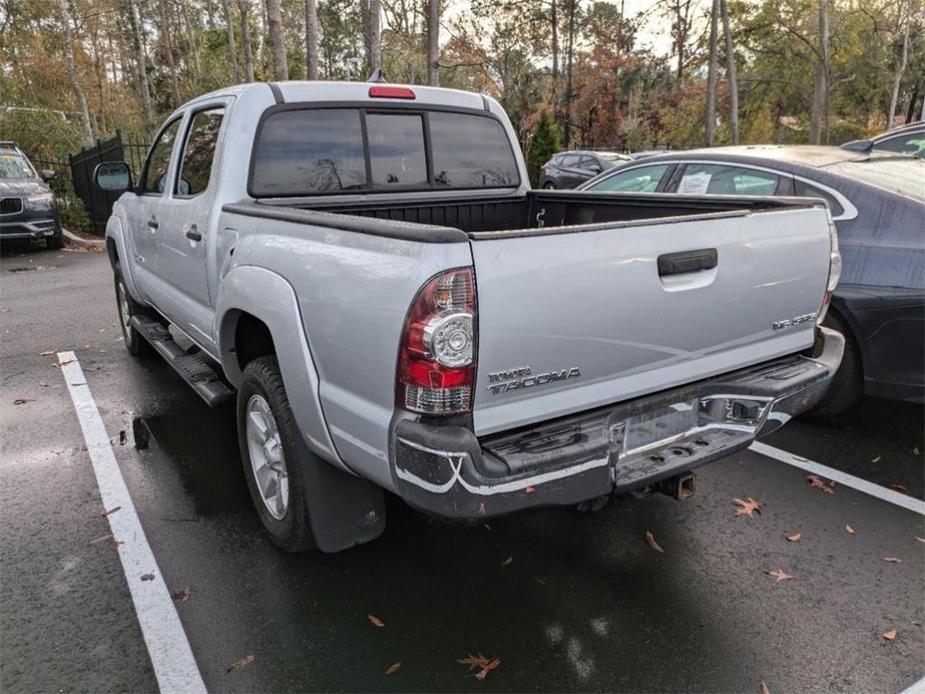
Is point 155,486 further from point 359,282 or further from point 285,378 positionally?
point 359,282

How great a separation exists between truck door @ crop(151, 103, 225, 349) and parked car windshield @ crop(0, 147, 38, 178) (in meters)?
10.5

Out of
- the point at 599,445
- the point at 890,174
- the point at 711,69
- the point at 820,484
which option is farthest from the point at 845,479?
the point at 711,69

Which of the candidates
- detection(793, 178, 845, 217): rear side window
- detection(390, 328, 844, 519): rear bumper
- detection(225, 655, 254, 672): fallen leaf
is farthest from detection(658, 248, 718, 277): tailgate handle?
detection(793, 178, 845, 217): rear side window

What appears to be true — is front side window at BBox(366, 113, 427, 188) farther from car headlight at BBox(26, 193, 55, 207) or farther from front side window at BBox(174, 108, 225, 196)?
car headlight at BBox(26, 193, 55, 207)

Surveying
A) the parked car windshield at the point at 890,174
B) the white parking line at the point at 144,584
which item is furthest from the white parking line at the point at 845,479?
the white parking line at the point at 144,584

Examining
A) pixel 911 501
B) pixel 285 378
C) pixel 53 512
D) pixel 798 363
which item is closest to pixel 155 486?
pixel 53 512

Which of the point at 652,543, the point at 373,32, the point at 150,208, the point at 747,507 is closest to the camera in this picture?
the point at 652,543

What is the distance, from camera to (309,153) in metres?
3.66

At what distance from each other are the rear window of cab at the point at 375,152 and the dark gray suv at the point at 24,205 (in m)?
10.8

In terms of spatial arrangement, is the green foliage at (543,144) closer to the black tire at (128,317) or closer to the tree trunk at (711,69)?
the tree trunk at (711,69)

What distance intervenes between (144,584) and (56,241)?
12228mm

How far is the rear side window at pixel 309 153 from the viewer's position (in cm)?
354

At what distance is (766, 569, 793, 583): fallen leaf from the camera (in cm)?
299

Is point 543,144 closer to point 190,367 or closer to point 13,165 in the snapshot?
point 13,165
